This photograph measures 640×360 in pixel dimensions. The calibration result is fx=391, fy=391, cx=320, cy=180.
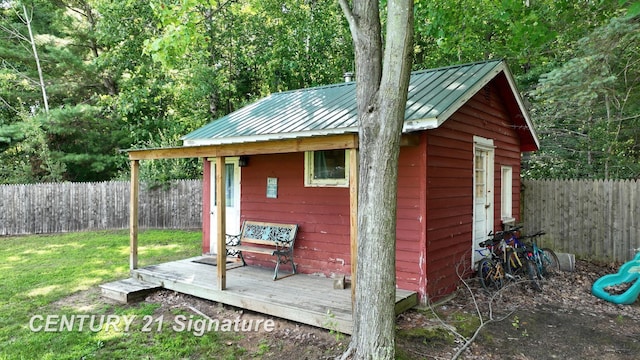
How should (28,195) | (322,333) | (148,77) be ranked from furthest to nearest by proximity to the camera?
(148,77) < (28,195) < (322,333)

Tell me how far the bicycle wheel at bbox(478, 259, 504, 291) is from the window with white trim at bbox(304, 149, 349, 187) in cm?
238

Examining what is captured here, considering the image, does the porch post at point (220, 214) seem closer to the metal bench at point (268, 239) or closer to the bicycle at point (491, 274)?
the metal bench at point (268, 239)

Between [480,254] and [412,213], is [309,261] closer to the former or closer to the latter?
[412,213]

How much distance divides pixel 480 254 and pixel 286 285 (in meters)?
3.29

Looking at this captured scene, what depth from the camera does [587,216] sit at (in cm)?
843

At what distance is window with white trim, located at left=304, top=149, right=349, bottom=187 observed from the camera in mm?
5965

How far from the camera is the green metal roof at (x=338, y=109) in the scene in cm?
509

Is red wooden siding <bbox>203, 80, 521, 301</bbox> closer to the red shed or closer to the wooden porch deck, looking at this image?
the red shed

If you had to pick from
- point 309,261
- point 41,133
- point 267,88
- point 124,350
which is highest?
point 267,88

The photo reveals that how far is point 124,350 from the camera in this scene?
4.08 m

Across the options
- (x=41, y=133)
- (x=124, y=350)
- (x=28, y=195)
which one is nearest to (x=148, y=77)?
(x=41, y=133)

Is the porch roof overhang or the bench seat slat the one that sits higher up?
the porch roof overhang

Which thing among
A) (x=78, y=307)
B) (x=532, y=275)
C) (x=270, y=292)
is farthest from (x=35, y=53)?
(x=532, y=275)

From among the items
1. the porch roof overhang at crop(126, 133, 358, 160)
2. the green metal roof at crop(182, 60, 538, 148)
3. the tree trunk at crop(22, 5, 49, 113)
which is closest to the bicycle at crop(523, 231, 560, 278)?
the green metal roof at crop(182, 60, 538, 148)
